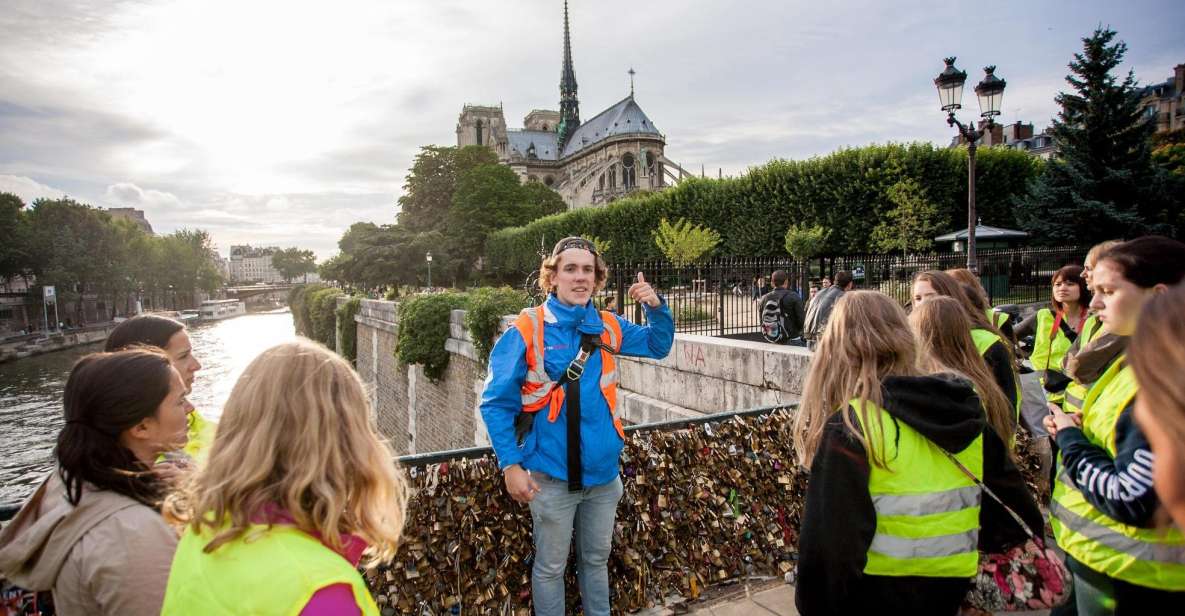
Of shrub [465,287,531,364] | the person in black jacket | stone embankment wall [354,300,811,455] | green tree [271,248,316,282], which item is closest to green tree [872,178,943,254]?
shrub [465,287,531,364]

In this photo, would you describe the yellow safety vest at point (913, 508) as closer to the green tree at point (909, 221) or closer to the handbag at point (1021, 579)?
the handbag at point (1021, 579)

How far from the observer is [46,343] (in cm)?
4559

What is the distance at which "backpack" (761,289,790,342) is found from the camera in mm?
7113

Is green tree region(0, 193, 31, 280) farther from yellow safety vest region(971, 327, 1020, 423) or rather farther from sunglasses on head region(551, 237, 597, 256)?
yellow safety vest region(971, 327, 1020, 423)

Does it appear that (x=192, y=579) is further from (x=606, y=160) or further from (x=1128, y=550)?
(x=606, y=160)

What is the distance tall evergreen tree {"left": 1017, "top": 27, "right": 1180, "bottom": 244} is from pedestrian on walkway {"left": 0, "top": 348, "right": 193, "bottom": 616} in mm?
24661

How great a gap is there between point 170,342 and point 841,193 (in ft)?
78.1

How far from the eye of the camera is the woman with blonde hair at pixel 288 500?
1188 mm

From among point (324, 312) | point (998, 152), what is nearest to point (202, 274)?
point (324, 312)

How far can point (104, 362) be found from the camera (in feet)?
5.59

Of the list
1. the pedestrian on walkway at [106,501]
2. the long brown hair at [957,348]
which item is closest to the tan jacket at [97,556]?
the pedestrian on walkway at [106,501]

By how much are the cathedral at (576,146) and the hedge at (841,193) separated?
123ft

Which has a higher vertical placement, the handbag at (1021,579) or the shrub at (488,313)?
the shrub at (488,313)

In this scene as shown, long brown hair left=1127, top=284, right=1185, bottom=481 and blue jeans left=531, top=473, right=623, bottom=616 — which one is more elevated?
long brown hair left=1127, top=284, right=1185, bottom=481
